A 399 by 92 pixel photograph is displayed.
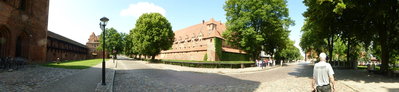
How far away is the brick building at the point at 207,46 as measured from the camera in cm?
4016

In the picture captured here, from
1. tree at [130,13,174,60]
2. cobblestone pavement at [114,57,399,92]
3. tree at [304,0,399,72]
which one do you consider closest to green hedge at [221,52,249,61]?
tree at [130,13,174,60]

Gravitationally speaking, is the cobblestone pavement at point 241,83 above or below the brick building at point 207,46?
below

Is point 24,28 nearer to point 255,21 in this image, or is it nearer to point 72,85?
point 72,85

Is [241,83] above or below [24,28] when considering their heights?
below

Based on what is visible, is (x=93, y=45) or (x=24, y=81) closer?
(x=24, y=81)

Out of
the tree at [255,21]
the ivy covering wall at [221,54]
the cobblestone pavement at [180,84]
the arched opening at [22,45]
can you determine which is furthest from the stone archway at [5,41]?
the ivy covering wall at [221,54]

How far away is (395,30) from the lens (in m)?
14.1

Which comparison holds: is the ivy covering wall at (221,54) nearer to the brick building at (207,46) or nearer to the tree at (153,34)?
the brick building at (207,46)

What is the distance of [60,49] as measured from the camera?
4378cm

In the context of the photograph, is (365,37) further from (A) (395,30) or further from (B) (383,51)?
(A) (395,30)

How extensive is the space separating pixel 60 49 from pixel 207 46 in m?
34.2

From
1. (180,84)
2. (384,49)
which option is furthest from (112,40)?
(384,49)

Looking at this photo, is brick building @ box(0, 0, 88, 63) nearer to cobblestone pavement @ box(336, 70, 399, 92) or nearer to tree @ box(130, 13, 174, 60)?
tree @ box(130, 13, 174, 60)

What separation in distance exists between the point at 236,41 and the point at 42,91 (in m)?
24.0
